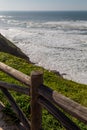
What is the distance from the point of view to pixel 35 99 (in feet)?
13.4

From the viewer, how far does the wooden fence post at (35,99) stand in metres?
3.95

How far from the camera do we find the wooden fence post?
3951 mm

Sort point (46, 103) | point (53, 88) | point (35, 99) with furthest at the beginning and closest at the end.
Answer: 1. point (53, 88)
2. point (35, 99)
3. point (46, 103)

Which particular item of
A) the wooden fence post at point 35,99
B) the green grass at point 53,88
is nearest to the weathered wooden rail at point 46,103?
the wooden fence post at point 35,99

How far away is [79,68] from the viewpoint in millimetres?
22016

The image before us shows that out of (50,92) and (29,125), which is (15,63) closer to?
(29,125)

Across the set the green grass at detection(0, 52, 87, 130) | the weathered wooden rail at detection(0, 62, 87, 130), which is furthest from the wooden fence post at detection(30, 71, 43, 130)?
the green grass at detection(0, 52, 87, 130)

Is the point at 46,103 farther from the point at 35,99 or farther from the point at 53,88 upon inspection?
the point at 53,88

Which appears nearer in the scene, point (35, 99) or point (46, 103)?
point (46, 103)

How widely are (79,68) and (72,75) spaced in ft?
6.68

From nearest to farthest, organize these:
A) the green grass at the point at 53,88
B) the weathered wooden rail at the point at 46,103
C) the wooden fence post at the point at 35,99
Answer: the weathered wooden rail at the point at 46,103
the wooden fence post at the point at 35,99
the green grass at the point at 53,88

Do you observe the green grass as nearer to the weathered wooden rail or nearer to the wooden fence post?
the weathered wooden rail

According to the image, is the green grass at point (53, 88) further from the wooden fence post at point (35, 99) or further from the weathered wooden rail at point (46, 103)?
the wooden fence post at point (35, 99)

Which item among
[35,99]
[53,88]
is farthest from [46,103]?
[53,88]
